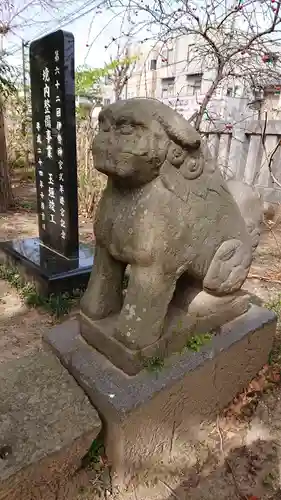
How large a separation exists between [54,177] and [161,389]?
2215mm

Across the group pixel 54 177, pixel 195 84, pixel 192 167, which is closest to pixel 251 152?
pixel 195 84

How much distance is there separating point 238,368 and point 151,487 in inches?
25.8

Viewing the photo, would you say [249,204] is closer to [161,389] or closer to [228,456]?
[161,389]

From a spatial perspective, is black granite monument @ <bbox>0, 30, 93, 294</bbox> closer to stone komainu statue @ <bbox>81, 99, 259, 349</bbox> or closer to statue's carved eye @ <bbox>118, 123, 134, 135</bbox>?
stone komainu statue @ <bbox>81, 99, 259, 349</bbox>

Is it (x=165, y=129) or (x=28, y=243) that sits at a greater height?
(x=165, y=129)

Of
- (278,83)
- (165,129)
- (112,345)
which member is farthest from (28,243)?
(278,83)

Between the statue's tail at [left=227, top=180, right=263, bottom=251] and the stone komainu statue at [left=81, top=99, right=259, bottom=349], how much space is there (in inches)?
7.7

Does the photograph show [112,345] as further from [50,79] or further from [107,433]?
[50,79]

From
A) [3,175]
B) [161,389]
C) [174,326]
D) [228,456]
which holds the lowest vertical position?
[228,456]

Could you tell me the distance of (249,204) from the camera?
1.70m

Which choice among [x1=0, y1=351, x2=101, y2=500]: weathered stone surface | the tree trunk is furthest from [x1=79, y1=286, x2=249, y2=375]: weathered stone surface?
the tree trunk

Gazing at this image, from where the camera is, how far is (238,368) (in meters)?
1.72

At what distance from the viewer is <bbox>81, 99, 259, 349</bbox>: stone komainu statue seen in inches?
46.8

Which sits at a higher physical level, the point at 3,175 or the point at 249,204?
the point at 249,204
